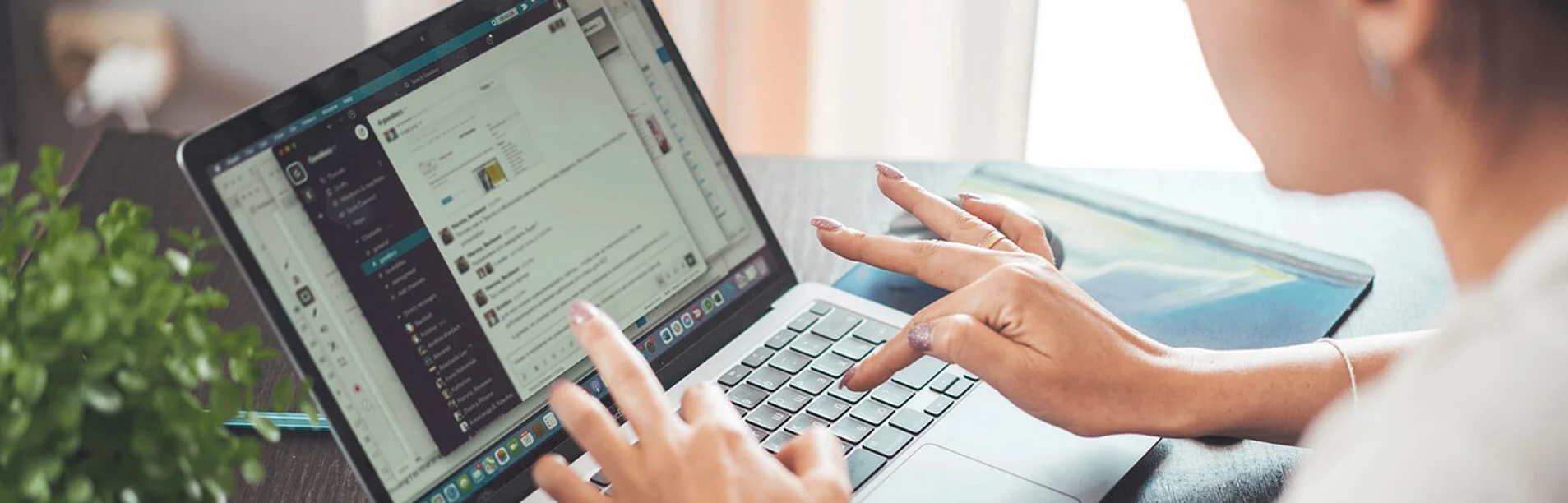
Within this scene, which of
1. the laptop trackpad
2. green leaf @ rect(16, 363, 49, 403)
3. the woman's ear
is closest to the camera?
green leaf @ rect(16, 363, 49, 403)

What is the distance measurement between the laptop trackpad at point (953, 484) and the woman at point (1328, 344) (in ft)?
0.15

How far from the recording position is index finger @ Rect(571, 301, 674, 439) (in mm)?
650

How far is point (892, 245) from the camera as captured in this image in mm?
897

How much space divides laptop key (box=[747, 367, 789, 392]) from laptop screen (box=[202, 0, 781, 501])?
6 centimetres

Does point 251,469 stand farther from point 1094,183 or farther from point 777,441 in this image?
point 1094,183

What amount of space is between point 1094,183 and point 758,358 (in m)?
0.45

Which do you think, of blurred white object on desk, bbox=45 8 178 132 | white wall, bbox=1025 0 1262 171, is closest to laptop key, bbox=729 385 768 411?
white wall, bbox=1025 0 1262 171

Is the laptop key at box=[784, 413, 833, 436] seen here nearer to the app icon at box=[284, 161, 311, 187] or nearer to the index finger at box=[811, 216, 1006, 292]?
the index finger at box=[811, 216, 1006, 292]

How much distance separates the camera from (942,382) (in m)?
0.88

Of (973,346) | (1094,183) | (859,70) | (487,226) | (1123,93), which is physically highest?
(487,226)

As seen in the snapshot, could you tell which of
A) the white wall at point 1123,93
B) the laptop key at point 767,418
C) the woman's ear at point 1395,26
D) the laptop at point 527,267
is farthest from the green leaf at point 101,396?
the white wall at point 1123,93

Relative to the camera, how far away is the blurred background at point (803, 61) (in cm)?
208

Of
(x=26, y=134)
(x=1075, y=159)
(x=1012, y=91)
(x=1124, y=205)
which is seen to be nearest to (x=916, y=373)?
(x=1124, y=205)

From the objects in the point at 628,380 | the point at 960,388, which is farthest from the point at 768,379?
the point at 628,380
